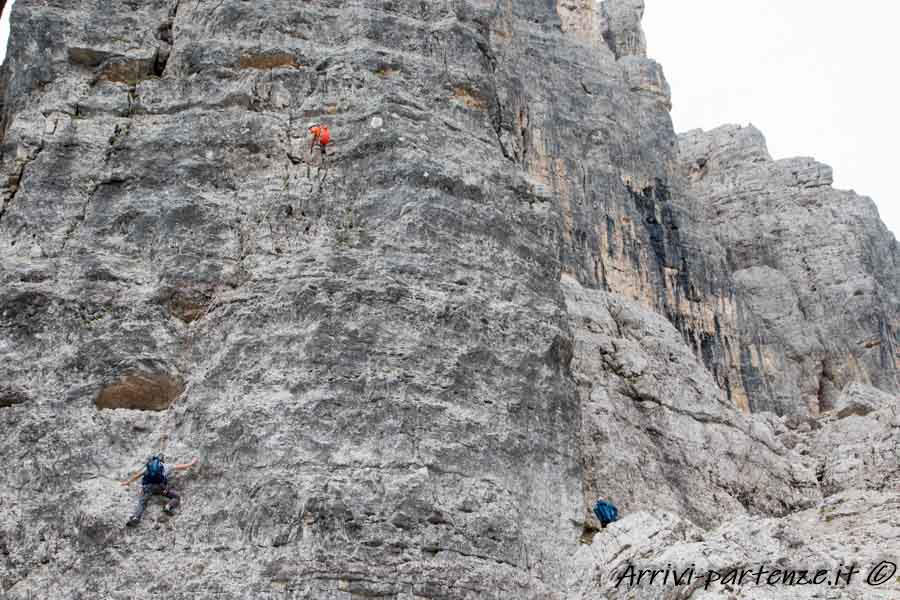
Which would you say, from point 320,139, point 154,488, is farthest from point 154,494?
point 320,139

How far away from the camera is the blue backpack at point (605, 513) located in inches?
725

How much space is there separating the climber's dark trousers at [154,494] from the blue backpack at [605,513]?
6228mm

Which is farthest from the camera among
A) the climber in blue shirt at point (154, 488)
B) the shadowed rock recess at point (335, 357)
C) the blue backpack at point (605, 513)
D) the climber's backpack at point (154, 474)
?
the blue backpack at point (605, 513)

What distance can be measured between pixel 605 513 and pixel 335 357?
4.66 meters

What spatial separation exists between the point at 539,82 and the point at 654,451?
58.4 feet

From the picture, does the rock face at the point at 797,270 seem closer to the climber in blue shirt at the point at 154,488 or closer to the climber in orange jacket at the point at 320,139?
the climber in orange jacket at the point at 320,139

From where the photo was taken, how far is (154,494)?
1650cm

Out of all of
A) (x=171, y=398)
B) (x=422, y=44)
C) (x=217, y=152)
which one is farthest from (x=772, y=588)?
(x=422, y=44)

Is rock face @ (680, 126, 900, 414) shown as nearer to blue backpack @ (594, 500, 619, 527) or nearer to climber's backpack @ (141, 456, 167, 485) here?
blue backpack @ (594, 500, 619, 527)

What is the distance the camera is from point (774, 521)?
50.9 feet

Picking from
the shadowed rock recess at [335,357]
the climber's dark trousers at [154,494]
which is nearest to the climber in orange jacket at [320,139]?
the shadowed rock recess at [335,357]

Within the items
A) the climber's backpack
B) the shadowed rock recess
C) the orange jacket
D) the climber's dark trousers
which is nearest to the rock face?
the shadowed rock recess

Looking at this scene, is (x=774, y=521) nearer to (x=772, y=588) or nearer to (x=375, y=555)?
Answer: (x=772, y=588)

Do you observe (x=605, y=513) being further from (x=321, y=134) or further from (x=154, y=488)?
(x=321, y=134)
